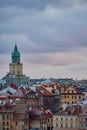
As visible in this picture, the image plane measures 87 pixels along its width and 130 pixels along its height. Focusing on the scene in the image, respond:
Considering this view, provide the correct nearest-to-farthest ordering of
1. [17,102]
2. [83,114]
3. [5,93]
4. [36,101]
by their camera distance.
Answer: [83,114], [17,102], [36,101], [5,93]

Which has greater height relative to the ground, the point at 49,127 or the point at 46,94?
the point at 46,94

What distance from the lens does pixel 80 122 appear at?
91875mm

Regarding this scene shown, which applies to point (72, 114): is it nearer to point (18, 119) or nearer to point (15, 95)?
point (18, 119)

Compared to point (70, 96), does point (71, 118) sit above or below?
below

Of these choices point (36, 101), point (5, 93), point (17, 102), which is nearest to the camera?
point (17, 102)

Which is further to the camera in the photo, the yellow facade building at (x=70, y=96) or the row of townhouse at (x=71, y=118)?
the yellow facade building at (x=70, y=96)

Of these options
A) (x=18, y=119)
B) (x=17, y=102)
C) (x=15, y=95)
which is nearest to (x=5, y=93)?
(x=15, y=95)

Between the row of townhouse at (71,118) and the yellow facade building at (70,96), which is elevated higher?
the yellow facade building at (70,96)

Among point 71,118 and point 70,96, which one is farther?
point 70,96

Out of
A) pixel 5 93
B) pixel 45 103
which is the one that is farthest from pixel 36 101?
pixel 5 93

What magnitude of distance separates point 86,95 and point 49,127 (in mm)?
34521

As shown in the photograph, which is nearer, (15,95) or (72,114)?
(72,114)

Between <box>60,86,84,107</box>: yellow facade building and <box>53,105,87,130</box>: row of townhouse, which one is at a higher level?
<box>60,86,84,107</box>: yellow facade building

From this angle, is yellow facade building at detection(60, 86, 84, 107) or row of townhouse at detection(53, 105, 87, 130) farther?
yellow facade building at detection(60, 86, 84, 107)
